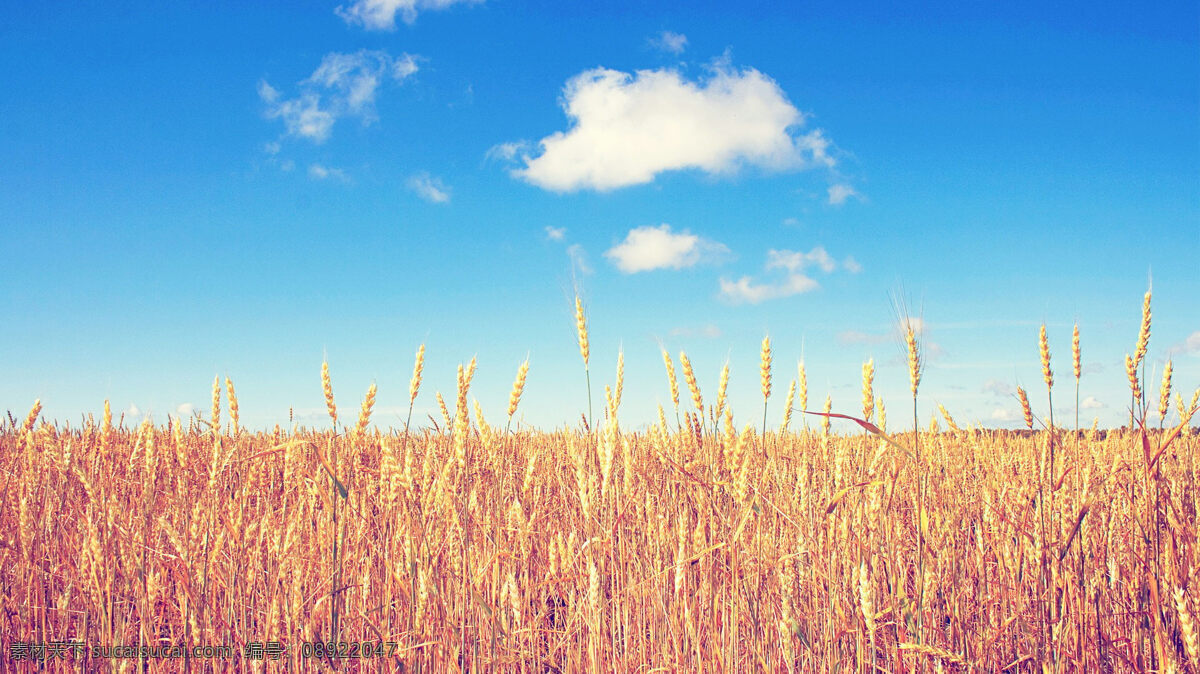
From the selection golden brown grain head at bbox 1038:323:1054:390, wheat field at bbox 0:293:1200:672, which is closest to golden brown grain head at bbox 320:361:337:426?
wheat field at bbox 0:293:1200:672

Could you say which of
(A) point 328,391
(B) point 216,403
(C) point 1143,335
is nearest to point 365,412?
(A) point 328,391

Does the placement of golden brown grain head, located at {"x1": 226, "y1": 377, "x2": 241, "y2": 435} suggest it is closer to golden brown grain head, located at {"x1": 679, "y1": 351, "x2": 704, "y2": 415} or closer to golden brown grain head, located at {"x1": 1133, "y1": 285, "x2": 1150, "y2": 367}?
golden brown grain head, located at {"x1": 679, "y1": 351, "x2": 704, "y2": 415}

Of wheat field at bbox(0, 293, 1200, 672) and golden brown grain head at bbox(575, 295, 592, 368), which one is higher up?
golden brown grain head at bbox(575, 295, 592, 368)

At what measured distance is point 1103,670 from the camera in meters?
2.03

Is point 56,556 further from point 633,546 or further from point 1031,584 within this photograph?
point 1031,584

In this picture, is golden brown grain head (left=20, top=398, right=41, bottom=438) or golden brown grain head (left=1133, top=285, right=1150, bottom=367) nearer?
golden brown grain head (left=1133, top=285, right=1150, bottom=367)

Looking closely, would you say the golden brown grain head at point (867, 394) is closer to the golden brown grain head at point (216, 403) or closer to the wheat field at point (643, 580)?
the wheat field at point (643, 580)

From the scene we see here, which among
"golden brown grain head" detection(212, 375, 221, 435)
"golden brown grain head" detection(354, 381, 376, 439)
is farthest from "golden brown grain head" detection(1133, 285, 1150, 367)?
"golden brown grain head" detection(212, 375, 221, 435)

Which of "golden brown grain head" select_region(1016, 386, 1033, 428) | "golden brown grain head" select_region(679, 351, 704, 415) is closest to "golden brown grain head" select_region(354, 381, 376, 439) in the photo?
"golden brown grain head" select_region(679, 351, 704, 415)

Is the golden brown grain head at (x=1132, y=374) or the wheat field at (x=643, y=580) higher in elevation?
the golden brown grain head at (x=1132, y=374)

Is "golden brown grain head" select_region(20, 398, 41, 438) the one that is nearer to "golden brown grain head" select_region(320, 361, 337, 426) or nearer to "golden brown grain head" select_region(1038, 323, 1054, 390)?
"golden brown grain head" select_region(320, 361, 337, 426)

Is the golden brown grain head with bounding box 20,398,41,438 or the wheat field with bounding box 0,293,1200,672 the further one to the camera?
the golden brown grain head with bounding box 20,398,41,438

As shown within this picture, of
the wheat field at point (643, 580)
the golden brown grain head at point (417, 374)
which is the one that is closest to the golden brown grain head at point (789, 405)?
the wheat field at point (643, 580)

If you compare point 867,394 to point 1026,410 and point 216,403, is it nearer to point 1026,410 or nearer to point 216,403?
point 1026,410
